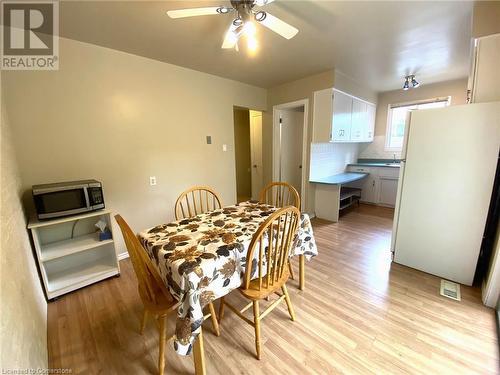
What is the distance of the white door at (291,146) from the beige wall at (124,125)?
1.14 m

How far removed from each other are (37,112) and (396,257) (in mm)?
3904

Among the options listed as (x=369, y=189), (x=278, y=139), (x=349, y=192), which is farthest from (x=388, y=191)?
(x=278, y=139)

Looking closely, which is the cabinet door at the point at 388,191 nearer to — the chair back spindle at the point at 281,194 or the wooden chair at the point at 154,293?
the chair back spindle at the point at 281,194

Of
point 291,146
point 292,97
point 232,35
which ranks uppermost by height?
point 292,97

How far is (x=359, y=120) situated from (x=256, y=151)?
2115 millimetres

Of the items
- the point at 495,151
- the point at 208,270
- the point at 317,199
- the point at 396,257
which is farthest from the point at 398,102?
the point at 208,270

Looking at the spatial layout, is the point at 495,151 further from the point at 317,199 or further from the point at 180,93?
the point at 180,93

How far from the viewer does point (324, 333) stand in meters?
1.48

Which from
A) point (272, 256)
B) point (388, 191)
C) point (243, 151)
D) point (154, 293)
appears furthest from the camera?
point (243, 151)

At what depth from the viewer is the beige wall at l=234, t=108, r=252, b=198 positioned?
5270mm

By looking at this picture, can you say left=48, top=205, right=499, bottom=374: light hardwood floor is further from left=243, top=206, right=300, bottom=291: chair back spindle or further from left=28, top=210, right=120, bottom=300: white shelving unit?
left=243, top=206, right=300, bottom=291: chair back spindle

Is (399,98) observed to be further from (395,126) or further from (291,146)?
(291,146)

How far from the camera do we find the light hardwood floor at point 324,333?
1279 mm

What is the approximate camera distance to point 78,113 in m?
2.09
